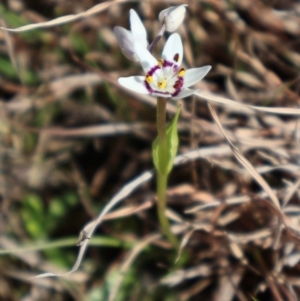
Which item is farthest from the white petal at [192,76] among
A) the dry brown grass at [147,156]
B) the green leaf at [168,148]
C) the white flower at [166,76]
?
the dry brown grass at [147,156]

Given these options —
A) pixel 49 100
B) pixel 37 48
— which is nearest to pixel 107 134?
pixel 49 100

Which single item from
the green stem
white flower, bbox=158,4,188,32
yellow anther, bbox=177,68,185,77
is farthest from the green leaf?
white flower, bbox=158,4,188,32

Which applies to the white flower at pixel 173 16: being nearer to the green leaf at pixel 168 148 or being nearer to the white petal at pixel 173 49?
the white petal at pixel 173 49

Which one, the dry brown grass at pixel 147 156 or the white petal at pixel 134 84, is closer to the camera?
the white petal at pixel 134 84

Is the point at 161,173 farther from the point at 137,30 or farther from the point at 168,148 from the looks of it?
the point at 137,30

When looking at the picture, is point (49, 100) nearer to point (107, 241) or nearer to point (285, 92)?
point (107, 241)

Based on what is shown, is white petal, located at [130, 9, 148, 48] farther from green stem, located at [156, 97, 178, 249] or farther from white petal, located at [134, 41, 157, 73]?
green stem, located at [156, 97, 178, 249]

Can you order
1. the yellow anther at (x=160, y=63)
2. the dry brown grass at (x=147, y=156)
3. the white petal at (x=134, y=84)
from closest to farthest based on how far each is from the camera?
1. the white petal at (x=134, y=84)
2. the yellow anther at (x=160, y=63)
3. the dry brown grass at (x=147, y=156)
